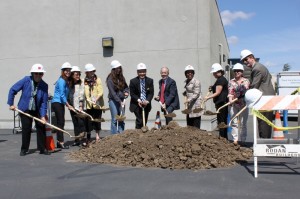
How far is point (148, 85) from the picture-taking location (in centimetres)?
856

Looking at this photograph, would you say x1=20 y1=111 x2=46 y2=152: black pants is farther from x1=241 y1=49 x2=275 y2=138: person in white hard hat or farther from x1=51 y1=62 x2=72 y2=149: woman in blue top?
x1=241 y1=49 x2=275 y2=138: person in white hard hat

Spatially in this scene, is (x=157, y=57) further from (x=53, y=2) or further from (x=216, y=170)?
(x=216, y=170)

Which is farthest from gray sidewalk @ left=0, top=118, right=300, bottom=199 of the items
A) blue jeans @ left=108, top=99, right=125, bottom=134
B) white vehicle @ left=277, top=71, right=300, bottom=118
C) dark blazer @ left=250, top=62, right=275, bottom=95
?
white vehicle @ left=277, top=71, right=300, bottom=118

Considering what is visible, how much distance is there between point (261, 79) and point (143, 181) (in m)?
3.29

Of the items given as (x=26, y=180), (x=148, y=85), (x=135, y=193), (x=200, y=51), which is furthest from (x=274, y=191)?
(x=200, y=51)

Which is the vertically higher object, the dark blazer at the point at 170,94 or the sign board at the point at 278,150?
the dark blazer at the point at 170,94

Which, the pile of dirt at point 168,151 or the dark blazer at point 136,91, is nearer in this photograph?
the pile of dirt at point 168,151

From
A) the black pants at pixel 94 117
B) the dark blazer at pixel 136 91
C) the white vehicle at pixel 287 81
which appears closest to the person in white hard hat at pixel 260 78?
the dark blazer at pixel 136 91

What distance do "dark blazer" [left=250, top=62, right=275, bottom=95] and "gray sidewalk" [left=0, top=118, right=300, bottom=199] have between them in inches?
54.5

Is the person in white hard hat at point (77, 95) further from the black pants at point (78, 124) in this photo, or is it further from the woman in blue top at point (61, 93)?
the woman in blue top at point (61, 93)

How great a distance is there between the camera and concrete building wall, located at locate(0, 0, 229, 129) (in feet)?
37.7

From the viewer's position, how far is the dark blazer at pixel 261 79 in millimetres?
7094

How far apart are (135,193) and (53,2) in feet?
33.8

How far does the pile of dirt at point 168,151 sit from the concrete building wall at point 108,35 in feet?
14.6
